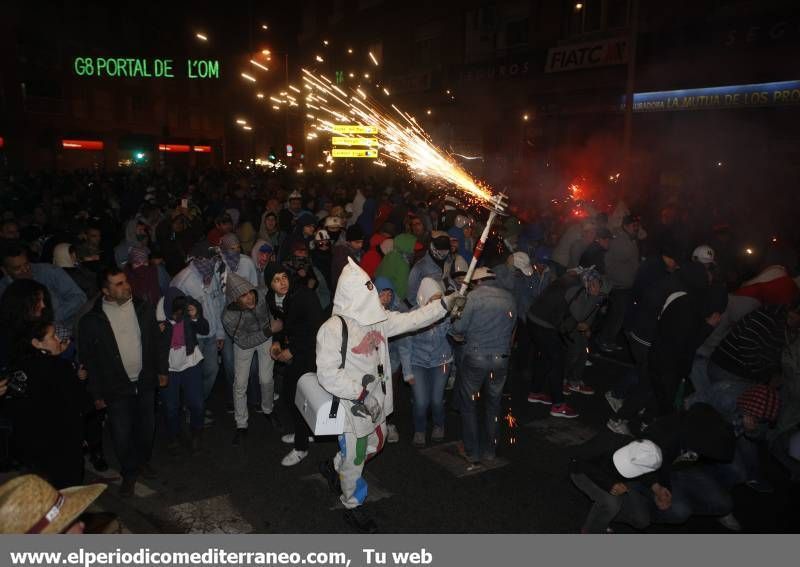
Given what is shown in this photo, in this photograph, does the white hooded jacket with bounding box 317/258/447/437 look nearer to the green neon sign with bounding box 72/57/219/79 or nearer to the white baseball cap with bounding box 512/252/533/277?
the white baseball cap with bounding box 512/252/533/277

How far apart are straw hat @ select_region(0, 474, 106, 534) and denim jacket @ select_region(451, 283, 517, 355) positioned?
351 cm

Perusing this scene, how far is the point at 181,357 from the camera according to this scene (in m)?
5.62

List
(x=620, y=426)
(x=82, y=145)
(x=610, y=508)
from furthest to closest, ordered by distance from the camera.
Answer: (x=82, y=145) < (x=620, y=426) < (x=610, y=508)

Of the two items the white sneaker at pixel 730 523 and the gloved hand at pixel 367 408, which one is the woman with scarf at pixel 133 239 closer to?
the gloved hand at pixel 367 408

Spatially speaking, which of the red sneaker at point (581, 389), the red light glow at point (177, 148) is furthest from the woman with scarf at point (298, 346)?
the red light glow at point (177, 148)

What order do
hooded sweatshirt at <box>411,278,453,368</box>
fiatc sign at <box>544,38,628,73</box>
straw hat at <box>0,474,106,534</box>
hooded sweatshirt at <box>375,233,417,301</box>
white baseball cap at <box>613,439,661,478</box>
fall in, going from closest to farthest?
straw hat at <box>0,474,106,534</box>, white baseball cap at <box>613,439,661,478</box>, hooded sweatshirt at <box>411,278,453,368</box>, hooded sweatshirt at <box>375,233,417,301</box>, fiatc sign at <box>544,38,628,73</box>

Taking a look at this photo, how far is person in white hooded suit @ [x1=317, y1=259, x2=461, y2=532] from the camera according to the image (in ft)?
14.4

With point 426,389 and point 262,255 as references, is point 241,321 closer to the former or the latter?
point 262,255

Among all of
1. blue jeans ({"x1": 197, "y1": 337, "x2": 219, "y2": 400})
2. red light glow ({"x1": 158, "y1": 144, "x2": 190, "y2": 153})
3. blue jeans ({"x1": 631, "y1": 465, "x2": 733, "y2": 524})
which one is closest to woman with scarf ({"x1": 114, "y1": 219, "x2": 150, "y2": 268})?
blue jeans ({"x1": 197, "y1": 337, "x2": 219, "y2": 400})

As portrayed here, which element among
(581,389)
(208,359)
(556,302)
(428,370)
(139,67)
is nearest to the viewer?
(428,370)

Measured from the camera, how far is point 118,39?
42750 mm

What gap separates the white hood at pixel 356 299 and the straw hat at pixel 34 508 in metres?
2.27

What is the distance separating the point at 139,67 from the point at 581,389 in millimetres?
24798

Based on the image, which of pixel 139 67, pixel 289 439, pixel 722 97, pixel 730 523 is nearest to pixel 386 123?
pixel 139 67
